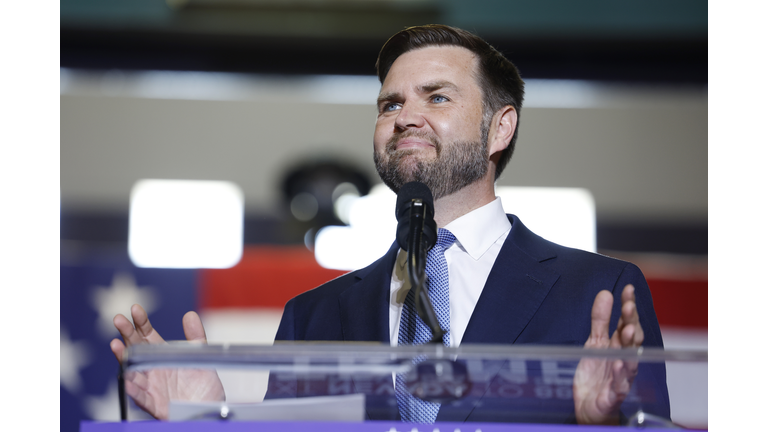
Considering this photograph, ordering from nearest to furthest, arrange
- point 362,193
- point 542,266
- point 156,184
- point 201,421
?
point 201,421 → point 542,266 → point 362,193 → point 156,184

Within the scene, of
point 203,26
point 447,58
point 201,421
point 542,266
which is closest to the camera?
point 201,421

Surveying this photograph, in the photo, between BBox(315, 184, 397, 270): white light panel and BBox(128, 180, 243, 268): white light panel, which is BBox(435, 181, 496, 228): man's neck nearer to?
BBox(315, 184, 397, 270): white light panel

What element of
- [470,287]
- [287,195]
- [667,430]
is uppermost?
[287,195]

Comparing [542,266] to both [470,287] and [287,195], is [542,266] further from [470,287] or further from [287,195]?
[287,195]

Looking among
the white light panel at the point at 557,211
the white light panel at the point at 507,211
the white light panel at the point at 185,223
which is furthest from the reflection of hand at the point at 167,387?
the white light panel at the point at 557,211

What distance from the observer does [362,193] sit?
17.9ft

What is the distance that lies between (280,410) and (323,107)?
17.5ft

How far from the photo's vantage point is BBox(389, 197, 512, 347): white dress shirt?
1.31 meters

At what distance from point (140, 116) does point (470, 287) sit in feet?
17.0

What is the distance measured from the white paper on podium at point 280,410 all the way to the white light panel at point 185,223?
15.5 ft

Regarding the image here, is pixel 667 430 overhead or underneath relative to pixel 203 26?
underneath

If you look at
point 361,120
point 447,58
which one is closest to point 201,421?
point 447,58

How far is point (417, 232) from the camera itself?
101 centimetres

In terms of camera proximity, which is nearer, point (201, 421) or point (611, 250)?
point (201, 421)
